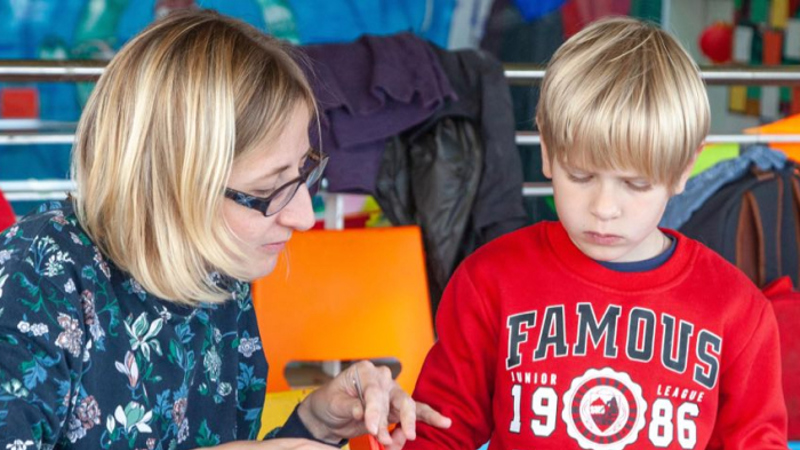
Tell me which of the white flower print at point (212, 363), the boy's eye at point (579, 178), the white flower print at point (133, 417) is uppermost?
the boy's eye at point (579, 178)

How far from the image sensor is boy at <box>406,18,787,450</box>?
1303 mm

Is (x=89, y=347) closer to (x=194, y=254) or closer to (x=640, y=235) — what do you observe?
(x=194, y=254)

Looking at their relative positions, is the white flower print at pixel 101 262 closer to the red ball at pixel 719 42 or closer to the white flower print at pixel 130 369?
the white flower print at pixel 130 369

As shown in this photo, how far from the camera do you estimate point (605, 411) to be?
137 centimetres

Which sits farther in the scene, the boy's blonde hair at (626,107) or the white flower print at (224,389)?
the white flower print at (224,389)

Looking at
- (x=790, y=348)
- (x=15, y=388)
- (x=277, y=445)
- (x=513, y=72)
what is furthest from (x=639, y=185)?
→ (x=513, y=72)

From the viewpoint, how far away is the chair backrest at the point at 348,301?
7.04 feet

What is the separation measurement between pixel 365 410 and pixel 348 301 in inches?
35.2

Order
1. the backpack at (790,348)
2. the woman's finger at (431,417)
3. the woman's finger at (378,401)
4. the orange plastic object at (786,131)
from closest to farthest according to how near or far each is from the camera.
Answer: the woman's finger at (378,401) → the woman's finger at (431,417) → the backpack at (790,348) → the orange plastic object at (786,131)

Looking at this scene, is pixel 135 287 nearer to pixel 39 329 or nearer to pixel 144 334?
pixel 144 334

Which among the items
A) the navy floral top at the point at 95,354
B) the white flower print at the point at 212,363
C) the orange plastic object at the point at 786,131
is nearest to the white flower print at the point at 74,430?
the navy floral top at the point at 95,354

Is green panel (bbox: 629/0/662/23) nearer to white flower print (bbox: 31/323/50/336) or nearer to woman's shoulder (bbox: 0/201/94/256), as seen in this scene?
woman's shoulder (bbox: 0/201/94/256)

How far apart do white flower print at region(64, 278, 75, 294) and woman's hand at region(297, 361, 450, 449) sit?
1.24 feet

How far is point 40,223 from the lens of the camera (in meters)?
1.22
